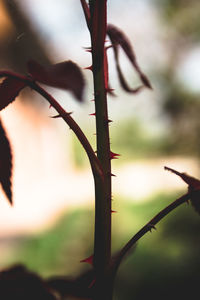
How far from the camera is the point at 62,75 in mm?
346

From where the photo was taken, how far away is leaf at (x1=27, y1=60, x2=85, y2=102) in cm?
32

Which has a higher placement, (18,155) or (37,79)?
(37,79)

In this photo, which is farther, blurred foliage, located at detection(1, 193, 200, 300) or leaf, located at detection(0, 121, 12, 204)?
blurred foliage, located at detection(1, 193, 200, 300)

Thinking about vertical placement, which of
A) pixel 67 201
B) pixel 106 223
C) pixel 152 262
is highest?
pixel 106 223

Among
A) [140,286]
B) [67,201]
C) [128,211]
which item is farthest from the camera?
[67,201]

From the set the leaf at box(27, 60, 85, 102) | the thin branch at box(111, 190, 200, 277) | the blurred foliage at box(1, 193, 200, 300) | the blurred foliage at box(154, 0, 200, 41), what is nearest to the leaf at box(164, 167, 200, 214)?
the thin branch at box(111, 190, 200, 277)

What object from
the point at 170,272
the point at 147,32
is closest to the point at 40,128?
the point at 147,32

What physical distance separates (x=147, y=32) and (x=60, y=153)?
6.04 m

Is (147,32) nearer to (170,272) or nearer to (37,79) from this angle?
(170,272)

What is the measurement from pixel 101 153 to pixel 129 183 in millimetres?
8855

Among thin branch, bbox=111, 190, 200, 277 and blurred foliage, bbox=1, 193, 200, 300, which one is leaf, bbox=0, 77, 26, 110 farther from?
blurred foliage, bbox=1, 193, 200, 300

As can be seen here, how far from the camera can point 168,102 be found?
10.0 feet

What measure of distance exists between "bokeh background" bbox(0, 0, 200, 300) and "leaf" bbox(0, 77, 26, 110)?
7 cm

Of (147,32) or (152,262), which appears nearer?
(152,262)
